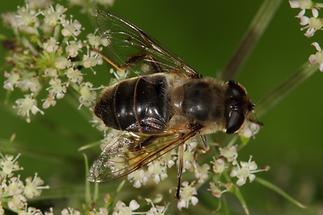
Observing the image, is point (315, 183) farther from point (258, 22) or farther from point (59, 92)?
point (59, 92)

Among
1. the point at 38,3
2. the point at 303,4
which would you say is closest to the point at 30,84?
the point at 38,3

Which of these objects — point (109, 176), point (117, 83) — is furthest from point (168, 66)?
point (109, 176)

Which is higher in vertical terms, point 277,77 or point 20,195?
point 277,77

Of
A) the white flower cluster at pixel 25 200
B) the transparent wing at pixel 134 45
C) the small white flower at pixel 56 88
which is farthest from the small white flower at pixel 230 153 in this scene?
the small white flower at pixel 56 88

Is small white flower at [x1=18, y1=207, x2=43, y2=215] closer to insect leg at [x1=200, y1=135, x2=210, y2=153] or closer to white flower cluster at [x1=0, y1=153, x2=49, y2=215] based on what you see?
white flower cluster at [x1=0, y1=153, x2=49, y2=215]

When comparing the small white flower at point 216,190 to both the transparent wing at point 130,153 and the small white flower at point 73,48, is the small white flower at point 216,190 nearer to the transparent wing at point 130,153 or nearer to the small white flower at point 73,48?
the transparent wing at point 130,153

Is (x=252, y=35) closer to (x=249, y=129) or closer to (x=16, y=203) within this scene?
(x=249, y=129)

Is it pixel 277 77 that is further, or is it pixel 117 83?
pixel 277 77

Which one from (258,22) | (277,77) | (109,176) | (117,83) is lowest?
(109,176)
